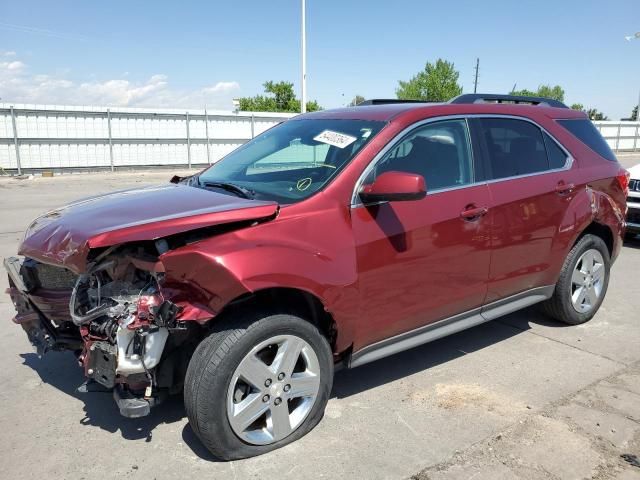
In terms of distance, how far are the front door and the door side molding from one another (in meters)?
0.05

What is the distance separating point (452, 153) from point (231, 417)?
7.38 feet

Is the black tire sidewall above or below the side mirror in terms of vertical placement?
below

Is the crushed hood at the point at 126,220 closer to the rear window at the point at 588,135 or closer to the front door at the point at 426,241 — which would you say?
the front door at the point at 426,241

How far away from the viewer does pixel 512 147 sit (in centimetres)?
407

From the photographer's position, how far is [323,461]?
2.85 m

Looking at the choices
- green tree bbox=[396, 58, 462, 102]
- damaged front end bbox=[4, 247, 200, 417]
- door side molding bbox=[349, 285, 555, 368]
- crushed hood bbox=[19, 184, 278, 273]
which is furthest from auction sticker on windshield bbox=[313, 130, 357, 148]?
green tree bbox=[396, 58, 462, 102]

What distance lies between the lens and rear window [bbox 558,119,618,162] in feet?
15.2

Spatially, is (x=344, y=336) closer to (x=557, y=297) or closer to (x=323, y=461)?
(x=323, y=461)

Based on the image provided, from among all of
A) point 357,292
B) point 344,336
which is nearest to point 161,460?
point 344,336

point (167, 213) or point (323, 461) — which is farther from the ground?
point (167, 213)

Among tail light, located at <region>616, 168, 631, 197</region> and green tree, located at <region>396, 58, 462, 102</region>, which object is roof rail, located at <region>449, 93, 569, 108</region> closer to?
tail light, located at <region>616, 168, 631, 197</region>

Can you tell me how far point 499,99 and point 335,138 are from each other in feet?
5.93

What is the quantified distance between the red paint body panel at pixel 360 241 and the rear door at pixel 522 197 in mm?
13

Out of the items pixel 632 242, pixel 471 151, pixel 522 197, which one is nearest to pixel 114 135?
pixel 632 242
